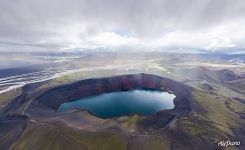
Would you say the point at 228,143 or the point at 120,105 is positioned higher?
the point at 120,105

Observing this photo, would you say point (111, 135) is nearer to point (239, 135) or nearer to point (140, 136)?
point (140, 136)

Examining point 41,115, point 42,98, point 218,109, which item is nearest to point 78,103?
point 42,98

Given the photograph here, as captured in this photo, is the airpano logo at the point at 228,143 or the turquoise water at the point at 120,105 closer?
the airpano logo at the point at 228,143

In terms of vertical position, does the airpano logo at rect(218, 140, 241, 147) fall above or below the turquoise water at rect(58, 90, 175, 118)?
below

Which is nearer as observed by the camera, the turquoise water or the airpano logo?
the airpano logo

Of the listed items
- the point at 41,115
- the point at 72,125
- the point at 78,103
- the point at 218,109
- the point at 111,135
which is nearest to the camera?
the point at 111,135

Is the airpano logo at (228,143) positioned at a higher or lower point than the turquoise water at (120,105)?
lower

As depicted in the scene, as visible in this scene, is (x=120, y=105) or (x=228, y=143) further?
(x=120, y=105)

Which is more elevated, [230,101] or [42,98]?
[42,98]
